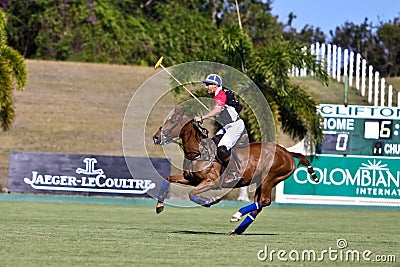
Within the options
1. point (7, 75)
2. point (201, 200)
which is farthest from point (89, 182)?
point (201, 200)

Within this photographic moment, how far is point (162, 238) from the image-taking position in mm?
13836

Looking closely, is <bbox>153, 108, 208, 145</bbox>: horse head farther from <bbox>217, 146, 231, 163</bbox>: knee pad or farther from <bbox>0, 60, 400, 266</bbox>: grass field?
<bbox>0, 60, 400, 266</bbox>: grass field

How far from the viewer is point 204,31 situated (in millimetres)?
61406

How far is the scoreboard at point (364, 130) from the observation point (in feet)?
99.8

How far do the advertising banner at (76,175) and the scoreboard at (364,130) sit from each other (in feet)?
19.3

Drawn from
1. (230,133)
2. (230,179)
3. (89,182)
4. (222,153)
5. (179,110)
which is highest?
(179,110)

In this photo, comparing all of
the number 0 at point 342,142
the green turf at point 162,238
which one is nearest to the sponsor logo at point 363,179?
the number 0 at point 342,142

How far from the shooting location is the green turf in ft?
35.7

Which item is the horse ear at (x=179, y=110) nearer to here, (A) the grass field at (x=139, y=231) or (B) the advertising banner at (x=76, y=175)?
(A) the grass field at (x=139, y=231)

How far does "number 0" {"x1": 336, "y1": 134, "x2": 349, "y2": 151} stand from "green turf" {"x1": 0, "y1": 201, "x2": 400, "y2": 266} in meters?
7.35

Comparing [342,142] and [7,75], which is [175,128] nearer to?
[7,75]

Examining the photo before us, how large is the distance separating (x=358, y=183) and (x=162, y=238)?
58.2 ft

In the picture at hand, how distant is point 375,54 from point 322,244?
51.9 meters

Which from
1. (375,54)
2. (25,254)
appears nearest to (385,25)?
(375,54)
